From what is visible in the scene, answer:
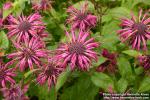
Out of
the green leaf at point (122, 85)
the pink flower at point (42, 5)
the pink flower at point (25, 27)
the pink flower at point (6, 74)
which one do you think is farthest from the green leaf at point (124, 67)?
the pink flower at point (42, 5)

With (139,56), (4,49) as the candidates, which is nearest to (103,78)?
(139,56)

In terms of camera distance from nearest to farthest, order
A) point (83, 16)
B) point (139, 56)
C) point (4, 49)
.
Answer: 1. point (139, 56)
2. point (83, 16)
3. point (4, 49)

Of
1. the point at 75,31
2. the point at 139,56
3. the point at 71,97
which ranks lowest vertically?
the point at 71,97

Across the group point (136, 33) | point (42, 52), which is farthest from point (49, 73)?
point (136, 33)

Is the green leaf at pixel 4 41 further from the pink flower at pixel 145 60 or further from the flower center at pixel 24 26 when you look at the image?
the pink flower at pixel 145 60

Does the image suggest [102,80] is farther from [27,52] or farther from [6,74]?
[6,74]

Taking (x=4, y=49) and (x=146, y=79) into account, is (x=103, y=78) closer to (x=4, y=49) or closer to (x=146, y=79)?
(x=146, y=79)

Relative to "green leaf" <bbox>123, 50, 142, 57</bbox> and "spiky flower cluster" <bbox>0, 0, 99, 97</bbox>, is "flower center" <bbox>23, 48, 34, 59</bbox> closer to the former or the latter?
"spiky flower cluster" <bbox>0, 0, 99, 97</bbox>
